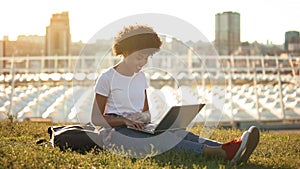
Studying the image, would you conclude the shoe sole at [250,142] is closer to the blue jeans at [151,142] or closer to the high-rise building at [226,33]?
the blue jeans at [151,142]

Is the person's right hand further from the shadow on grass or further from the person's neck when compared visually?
the person's neck

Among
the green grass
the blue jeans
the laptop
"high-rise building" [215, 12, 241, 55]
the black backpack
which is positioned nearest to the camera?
the green grass

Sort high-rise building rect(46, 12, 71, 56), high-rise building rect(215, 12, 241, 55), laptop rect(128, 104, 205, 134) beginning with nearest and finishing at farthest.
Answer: laptop rect(128, 104, 205, 134)
high-rise building rect(46, 12, 71, 56)
high-rise building rect(215, 12, 241, 55)

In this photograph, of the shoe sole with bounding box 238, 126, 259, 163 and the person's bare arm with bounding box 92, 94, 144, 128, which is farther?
the person's bare arm with bounding box 92, 94, 144, 128

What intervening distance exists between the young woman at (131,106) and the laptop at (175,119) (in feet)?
0.18

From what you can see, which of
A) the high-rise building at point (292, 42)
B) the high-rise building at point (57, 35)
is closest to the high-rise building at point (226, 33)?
the high-rise building at point (292, 42)

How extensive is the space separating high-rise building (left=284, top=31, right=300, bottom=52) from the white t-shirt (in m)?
31.4

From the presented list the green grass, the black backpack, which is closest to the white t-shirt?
the black backpack

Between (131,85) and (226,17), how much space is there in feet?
100

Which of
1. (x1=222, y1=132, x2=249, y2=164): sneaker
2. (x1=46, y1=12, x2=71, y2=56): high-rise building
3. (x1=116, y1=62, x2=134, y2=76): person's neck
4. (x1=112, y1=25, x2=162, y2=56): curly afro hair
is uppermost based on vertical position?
(x1=46, y1=12, x2=71, y2=56): high-rise building

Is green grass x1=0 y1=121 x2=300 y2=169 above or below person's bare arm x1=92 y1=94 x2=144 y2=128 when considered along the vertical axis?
below

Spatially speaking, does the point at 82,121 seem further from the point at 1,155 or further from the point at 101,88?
the point at 1,155

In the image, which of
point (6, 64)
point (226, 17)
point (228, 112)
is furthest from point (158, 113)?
point (226, 17)

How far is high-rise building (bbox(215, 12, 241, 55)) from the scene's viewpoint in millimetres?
35281
